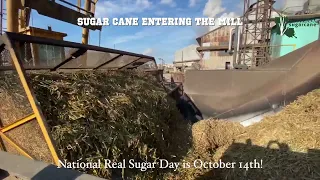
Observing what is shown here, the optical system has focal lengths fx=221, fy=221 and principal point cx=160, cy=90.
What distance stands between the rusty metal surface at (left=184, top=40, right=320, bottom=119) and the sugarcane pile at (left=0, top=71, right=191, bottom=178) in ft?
3.44

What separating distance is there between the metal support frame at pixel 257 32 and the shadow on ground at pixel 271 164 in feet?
25.2

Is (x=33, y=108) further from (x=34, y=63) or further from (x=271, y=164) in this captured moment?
(x=271, y=164)

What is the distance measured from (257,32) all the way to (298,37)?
201 cm

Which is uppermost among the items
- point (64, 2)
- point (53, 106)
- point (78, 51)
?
point (64, 2)

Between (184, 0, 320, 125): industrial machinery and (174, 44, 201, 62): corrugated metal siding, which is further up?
(174, 44, 201, 62): corrugated metal siding

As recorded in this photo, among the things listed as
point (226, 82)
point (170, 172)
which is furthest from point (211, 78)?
point (170, 172)

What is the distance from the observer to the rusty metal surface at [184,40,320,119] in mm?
2830

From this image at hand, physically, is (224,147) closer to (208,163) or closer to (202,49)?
(208,163)

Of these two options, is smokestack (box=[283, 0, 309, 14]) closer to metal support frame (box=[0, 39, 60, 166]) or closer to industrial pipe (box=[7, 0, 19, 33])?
industrial pipe (box=[7, 0, 19, 33])

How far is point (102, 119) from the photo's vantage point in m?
1.70

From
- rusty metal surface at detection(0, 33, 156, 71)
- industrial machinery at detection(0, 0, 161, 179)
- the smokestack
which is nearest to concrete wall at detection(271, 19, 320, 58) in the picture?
the smokestack

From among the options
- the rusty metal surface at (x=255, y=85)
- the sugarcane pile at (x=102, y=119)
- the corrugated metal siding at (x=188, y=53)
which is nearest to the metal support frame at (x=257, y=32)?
the rusty metal surface at (x=255, y=85)

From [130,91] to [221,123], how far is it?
145 centimetres

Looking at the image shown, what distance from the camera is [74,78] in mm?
1901
